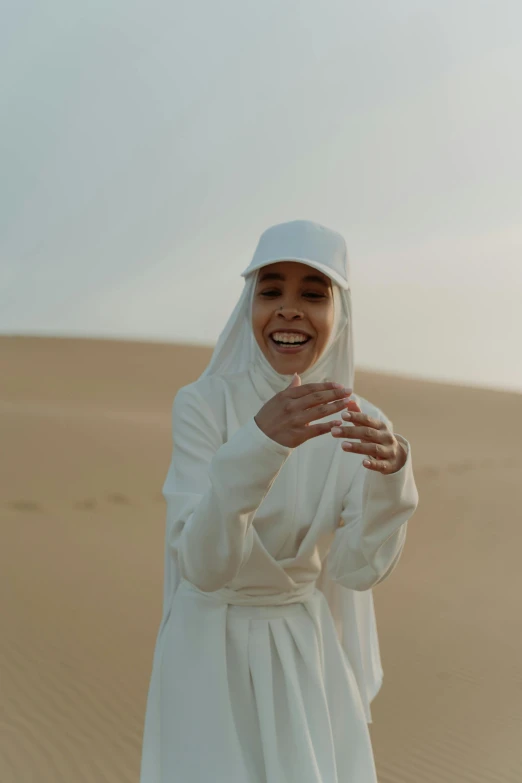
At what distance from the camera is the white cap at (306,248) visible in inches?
113

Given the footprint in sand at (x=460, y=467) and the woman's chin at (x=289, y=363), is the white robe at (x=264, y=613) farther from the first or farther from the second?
the footprint in sand at (x=460, y=467)

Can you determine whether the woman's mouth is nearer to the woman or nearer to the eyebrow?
the woman

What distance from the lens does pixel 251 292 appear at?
310 cm

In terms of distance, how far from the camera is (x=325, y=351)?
10.0 ft

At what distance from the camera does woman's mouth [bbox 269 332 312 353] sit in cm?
296

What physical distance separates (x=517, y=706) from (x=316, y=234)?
6524mm

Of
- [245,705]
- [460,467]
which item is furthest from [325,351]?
[460,467]

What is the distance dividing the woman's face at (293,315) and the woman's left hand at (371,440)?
570mm

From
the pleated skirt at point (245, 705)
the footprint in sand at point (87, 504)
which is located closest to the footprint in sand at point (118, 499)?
the footprint in sand at point (87, 504)

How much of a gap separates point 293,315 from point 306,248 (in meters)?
0.22

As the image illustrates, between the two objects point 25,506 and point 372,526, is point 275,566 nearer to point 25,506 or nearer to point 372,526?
point 372,526

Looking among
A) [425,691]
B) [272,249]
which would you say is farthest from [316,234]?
[425,691]

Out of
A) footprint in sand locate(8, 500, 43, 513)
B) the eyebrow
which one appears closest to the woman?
the eyebrow

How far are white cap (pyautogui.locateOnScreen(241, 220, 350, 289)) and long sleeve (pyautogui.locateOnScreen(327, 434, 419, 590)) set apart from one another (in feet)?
2.10
